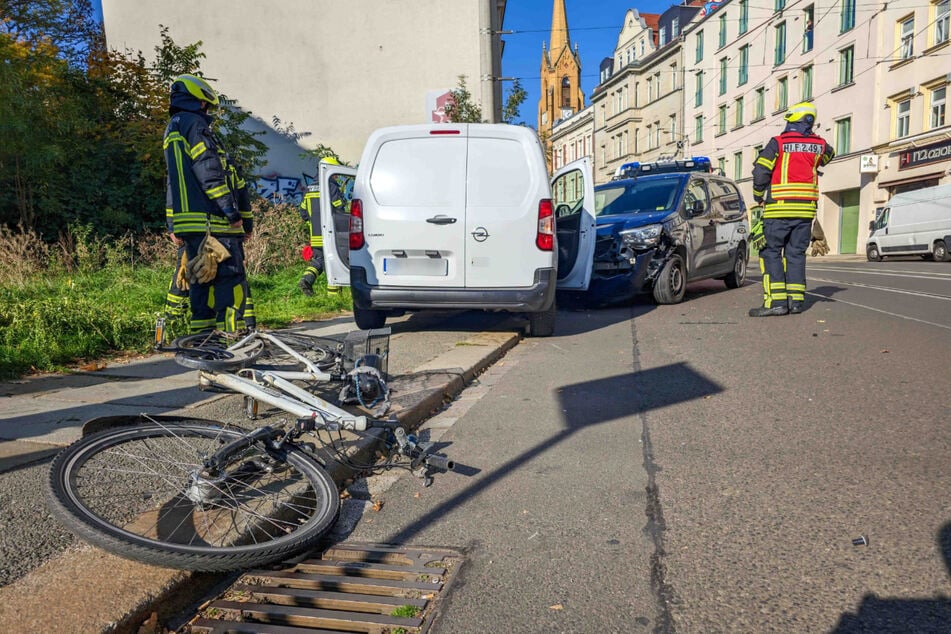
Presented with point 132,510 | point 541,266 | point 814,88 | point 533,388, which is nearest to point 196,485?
point 132,510

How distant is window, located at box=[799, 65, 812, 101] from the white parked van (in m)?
34.6

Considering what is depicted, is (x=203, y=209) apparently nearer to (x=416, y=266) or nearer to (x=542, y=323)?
(x=416, y=266)

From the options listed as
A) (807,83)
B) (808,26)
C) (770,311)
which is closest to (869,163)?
(807,83)

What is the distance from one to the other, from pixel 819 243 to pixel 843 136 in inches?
203

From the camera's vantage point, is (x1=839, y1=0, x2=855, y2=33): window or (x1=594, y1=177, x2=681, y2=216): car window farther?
(x1=839, y1=0, x2=855, y2=33): window

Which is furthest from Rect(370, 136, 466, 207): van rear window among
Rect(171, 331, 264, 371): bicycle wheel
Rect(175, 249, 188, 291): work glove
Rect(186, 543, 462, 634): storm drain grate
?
Rect(186, 543, 462, 634): storm drain grate

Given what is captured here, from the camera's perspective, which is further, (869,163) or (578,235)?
(869,163)

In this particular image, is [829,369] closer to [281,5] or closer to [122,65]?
[122,65]

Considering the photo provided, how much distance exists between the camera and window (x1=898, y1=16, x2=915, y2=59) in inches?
1099

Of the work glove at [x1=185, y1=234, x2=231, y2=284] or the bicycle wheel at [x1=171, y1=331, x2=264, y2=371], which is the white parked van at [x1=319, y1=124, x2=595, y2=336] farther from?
the bicycle wheel at [x1=171, y1=331, x2=264, y2=371]

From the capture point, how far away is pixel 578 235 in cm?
780

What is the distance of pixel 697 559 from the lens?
2.33 m

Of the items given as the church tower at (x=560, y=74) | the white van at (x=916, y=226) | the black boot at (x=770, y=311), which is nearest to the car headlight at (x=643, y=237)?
the black boot at (x=770, y=311)

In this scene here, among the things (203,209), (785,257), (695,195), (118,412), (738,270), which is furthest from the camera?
(738,270)
